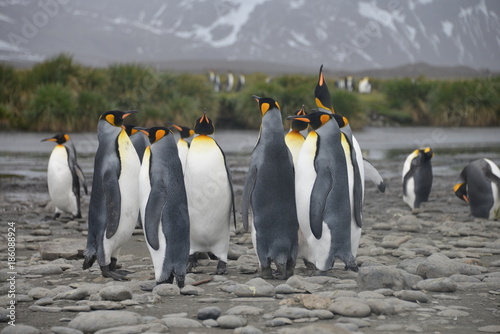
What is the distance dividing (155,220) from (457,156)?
12.7 m

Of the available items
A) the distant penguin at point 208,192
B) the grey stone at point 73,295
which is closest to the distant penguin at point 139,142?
the distant penguin at point 208,192

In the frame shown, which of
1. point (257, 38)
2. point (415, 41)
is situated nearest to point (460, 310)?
point (257, 38)

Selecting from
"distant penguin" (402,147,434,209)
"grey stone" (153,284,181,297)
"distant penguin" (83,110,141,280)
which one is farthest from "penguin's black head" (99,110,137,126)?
"distant penguin" (402,147,434,209)

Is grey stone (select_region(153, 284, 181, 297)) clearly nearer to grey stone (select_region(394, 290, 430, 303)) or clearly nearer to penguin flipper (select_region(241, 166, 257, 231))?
penguin flipper (select_region(241, 166, 257, 231))

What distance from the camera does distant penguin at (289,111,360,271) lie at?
5105mm

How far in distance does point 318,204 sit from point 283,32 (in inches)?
5992

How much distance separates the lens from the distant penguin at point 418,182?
30.0 feet

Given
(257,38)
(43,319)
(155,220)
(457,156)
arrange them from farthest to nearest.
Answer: (257,38)
(457,156)
(155,220)
(43,319)

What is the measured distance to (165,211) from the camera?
4727 millimetres

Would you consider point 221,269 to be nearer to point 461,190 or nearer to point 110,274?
point 110,274

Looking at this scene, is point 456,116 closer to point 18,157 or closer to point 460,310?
point 18,157

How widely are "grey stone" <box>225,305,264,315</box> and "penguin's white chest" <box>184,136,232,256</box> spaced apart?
4.74 feet

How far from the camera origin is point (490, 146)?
714 inches

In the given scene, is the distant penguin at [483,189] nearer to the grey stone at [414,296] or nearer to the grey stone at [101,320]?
the grey stone at [414,296]
